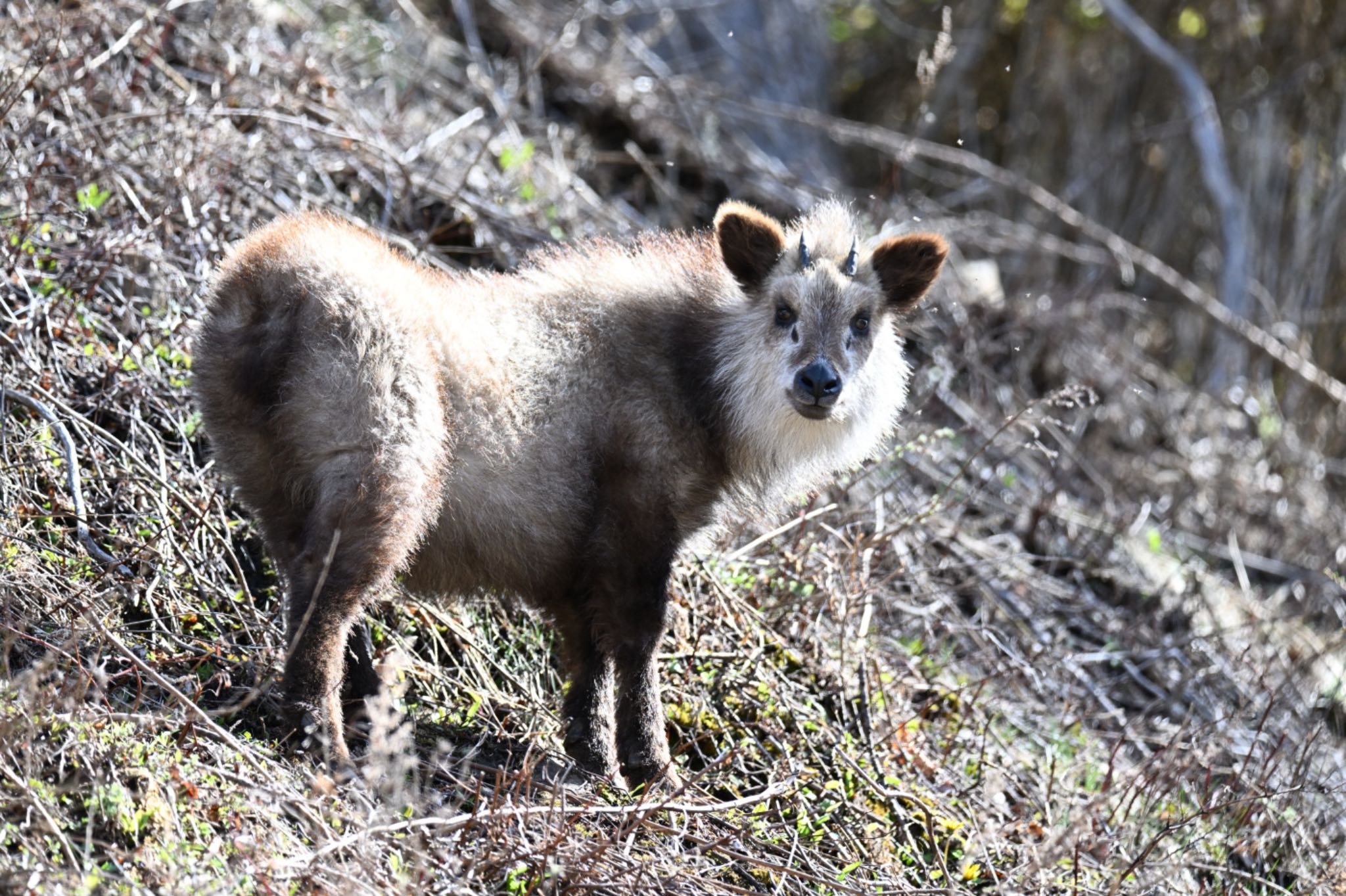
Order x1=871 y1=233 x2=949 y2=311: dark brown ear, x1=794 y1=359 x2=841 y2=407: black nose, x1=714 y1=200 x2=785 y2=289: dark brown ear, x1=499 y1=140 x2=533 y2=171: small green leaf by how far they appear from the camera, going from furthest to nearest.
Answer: x1=499 y1=140 x2=533 y2=171: small green leaf, x1=871 y1=233 x2=949 y2=311: dark brown ear, x1=714 y1=200 x2=785 y2=289: dark brown ear, x1=794 y1=359 x2=841 y2=407: black nose

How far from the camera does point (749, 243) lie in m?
5.46

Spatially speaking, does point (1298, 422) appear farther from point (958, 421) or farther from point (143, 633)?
point (143, 633)

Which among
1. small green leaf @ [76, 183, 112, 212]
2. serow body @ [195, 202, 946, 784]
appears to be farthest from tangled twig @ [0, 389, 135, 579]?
small green leaf @ [76, 183, 112, 212]

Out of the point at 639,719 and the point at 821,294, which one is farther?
the point at 821,294

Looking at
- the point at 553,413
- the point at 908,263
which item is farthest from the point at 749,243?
the point at 553,413

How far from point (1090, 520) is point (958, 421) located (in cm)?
109

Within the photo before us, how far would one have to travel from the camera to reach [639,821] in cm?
419

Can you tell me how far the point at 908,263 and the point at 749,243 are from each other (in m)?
0.73

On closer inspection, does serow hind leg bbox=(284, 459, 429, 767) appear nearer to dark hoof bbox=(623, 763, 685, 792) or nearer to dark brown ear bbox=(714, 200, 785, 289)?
dark hoof bbox=(623, 763, 685, 792)

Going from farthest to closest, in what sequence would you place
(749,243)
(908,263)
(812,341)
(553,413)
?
(908,263), (749,243), (812,341), (553,413)

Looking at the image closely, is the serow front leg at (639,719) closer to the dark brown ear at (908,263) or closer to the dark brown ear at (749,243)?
the dark brown ear at (749,243)

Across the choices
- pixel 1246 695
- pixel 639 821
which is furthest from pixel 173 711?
pixel 1246 695

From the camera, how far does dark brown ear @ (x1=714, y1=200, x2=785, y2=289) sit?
5402 mm

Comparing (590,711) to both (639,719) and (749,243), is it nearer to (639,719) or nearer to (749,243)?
(639,719)
